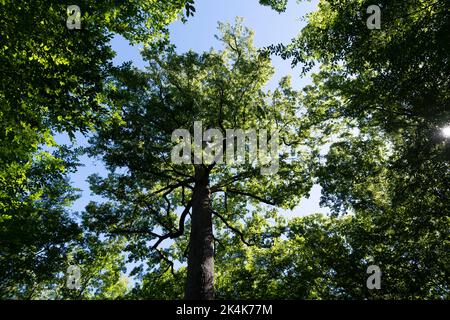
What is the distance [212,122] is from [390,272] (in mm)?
9755

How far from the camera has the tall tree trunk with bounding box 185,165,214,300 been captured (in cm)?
766

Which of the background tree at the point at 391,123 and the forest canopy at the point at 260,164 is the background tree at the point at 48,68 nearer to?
the forest canopy at the point at 260,164

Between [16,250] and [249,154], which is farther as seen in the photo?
[249,154]

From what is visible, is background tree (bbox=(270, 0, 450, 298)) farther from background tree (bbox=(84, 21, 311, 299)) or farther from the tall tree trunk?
the tall tree trunk

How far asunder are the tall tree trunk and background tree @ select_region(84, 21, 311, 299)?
0.10 m

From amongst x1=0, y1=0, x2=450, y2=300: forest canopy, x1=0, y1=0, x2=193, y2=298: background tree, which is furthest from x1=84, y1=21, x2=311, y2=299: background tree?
x1=0, y1=0, x2=193, y2=298: background tree

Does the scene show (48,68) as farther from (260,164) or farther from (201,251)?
(260,164)

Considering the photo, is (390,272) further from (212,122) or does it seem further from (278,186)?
(212,122)

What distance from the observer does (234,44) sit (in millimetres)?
13766

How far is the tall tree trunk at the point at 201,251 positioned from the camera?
25.1ft

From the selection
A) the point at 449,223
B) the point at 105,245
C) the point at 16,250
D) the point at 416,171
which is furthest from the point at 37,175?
the point at 449,223

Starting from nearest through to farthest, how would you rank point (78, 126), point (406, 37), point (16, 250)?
point (78, 126) < point (406, 37) < point (16, 250)

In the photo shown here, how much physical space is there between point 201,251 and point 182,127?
5426 millimetres

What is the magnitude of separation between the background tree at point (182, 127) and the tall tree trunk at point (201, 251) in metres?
0.10
